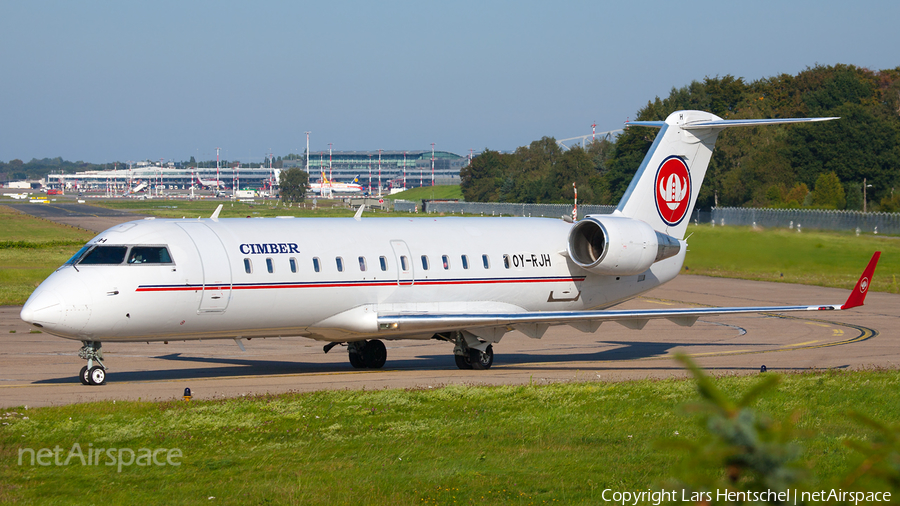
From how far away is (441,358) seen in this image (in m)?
24.5

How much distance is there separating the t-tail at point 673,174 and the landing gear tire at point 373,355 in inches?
303

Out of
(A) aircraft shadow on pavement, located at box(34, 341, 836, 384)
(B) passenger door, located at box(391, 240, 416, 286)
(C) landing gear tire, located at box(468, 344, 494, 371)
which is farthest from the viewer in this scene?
(C) landing gear tire, located at box(468, 344, 494, 371)

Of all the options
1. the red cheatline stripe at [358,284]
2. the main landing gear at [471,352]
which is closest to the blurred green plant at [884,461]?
the red cheatline stripe at [358,284]

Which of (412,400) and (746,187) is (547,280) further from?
(746,187)

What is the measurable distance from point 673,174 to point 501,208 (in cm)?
9063

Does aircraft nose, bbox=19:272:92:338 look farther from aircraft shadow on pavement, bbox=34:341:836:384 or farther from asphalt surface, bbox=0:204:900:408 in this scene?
aircraft shadow on pavement, bbox=34:341:836:384

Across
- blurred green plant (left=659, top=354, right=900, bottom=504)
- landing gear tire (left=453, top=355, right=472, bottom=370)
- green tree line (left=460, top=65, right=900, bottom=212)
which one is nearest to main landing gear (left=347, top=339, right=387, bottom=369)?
landing gear tire (left=453, top=355, right=472, bottom=370)

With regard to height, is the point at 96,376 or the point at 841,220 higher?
the point at 841,220

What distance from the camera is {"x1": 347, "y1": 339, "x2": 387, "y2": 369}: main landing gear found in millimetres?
22047

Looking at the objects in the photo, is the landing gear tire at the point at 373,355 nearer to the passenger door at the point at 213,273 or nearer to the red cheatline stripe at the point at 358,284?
the red cheatline stripe at the point at 358,284

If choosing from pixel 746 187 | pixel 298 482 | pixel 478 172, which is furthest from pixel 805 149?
pixel 298 482

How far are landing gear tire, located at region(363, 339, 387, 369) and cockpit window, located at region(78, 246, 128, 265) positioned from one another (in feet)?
21.2

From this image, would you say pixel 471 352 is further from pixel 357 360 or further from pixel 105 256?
pixel 105 256

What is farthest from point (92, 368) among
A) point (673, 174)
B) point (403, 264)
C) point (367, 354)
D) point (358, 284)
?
point (673, 174)
